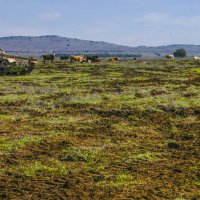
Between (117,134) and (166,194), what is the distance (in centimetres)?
883

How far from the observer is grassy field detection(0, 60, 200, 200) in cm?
1415

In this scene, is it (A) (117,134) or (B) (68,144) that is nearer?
(B) (68,144)

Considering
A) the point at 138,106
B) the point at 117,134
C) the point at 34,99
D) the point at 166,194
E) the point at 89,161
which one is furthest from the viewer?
the point at 34,99

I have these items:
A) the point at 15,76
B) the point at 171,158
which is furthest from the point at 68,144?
the point at 15,76

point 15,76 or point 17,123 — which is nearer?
point 17,123

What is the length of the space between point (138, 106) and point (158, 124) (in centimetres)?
609

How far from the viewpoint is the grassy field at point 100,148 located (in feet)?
46.4

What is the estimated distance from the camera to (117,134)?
73.0 ft

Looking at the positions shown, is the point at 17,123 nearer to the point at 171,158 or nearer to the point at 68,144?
the point at 68,144

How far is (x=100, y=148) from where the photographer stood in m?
19.3

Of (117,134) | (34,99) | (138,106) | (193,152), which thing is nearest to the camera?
(193,152)

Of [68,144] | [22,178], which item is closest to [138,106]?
[68,144]

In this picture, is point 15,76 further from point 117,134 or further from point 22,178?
point 22,178

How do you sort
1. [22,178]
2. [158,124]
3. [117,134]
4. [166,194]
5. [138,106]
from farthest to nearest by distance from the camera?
1. [138,106]
2. [158,124]
3. [117,134]
4. [22,178]
5. [166,194]
